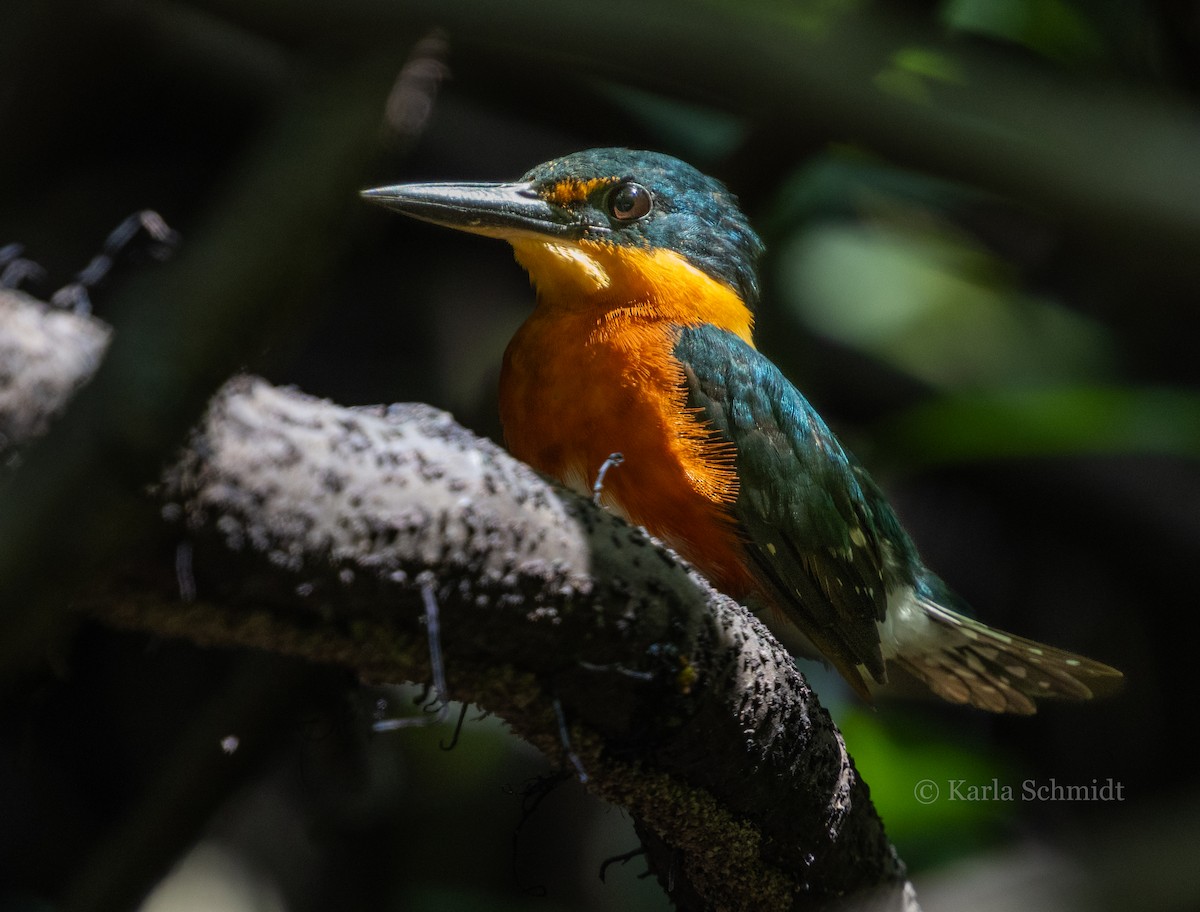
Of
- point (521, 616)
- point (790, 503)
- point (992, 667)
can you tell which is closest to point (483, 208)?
point (790, 503)

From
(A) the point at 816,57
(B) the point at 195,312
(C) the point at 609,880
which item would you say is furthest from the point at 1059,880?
(B) the point at 195,312

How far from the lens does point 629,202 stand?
2.93 m

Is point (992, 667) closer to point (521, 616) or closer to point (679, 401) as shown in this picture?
point (679, 401)

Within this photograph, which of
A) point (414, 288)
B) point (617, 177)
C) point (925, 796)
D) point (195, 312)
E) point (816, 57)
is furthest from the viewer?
point (414, 288)

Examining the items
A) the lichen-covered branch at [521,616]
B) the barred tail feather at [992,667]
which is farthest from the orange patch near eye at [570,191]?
the barred tail feather at [992,667]

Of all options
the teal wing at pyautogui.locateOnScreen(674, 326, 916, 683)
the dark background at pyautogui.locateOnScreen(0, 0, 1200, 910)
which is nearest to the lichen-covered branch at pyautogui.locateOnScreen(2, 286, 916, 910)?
the dark background at pyautogui.locateOnScreen(0, 0, 1200, 910)

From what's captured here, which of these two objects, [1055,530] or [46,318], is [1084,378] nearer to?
[1055,530]

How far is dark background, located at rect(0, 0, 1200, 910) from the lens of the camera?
1.68m

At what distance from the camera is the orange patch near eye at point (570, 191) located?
284 centimetres

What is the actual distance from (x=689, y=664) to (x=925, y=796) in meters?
2.31

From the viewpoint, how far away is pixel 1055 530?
518 cm

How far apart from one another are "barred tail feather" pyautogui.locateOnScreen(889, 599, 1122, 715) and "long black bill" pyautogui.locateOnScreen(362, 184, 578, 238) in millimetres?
1565

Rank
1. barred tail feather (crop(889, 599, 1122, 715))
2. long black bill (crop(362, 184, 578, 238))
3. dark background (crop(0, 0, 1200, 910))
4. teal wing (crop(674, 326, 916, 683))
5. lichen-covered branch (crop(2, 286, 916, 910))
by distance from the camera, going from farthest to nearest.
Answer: barred tail feather (crop(889, 599, 1122, 715))
teal wing (crop(674, 326, 916, 683))
long black bill (crop(362, 184, 578, 238))
dark background (crop(0, 0, 1200, 910))
lichen-covered branch (crop(2, 286, 916, 910))

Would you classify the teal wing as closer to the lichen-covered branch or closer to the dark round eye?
the dark round eye
